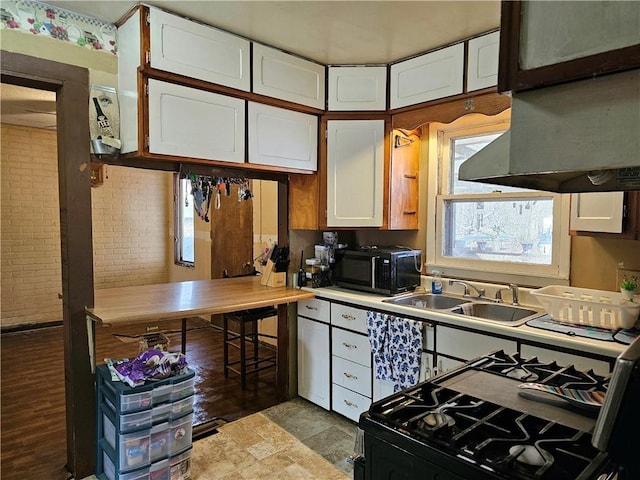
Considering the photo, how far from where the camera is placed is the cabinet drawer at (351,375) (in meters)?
2.82

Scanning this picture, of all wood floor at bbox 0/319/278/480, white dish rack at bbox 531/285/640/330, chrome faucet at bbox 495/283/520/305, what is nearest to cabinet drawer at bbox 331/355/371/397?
wood floor at bbox 0/319/278/480

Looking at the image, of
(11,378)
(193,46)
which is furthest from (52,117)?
(193,46)

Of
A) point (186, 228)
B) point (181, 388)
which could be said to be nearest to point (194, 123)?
point (181, 388)

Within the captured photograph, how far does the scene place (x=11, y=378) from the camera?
3.75 m

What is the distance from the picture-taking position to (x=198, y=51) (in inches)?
96.2

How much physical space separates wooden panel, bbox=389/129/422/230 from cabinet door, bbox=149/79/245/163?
112cm

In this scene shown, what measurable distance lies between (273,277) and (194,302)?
2.51 feet

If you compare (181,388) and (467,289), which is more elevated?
(467,289)

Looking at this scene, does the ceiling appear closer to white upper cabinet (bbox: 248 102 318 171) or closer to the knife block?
white upper cabinet (bbox: 248 102 318 171)

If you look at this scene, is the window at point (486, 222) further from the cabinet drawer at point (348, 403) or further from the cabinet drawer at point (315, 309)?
the cabinet drawer at point (348, 403)

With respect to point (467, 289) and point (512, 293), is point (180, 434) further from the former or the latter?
point (512, 293)

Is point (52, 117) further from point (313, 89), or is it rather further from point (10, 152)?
point (313, 89)

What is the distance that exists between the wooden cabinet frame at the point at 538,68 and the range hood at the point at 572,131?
2 centimetres

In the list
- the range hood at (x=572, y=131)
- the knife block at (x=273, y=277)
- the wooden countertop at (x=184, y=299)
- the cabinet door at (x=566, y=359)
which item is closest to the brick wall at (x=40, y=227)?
the wooden countertop at (x=184, y=299)
